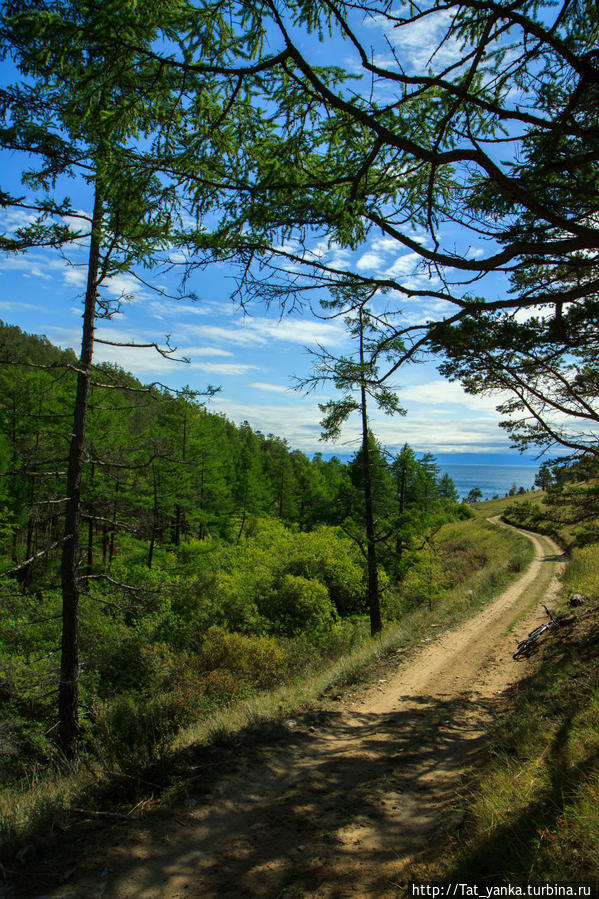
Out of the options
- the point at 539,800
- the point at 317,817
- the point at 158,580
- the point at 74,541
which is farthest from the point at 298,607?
the point at 539,800

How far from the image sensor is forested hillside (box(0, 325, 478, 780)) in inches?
333

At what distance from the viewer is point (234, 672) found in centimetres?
1184

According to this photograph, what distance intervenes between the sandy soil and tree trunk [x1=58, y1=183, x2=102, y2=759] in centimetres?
435

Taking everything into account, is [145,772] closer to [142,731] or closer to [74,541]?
[142,731]

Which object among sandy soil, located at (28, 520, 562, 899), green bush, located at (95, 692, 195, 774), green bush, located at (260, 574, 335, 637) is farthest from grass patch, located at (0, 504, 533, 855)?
green bush, located at (260, 574, 335, 637)

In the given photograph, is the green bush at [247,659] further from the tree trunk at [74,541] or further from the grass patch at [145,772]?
the tree trunk at [74,541]

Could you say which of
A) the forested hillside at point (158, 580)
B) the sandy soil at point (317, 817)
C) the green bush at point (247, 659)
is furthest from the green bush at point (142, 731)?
the green bush at point (247, 659)

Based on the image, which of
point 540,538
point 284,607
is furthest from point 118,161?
point 540,538

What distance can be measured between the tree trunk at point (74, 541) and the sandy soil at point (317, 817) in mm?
4352

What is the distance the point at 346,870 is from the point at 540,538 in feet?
132

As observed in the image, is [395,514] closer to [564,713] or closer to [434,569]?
[434,569]

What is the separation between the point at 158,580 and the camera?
18.5 m

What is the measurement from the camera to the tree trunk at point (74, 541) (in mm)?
7562

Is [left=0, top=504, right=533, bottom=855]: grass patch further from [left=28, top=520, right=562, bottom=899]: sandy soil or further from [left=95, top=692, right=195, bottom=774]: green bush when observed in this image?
[left=28, top=520, right=562, bottom=899]: sandy soil
